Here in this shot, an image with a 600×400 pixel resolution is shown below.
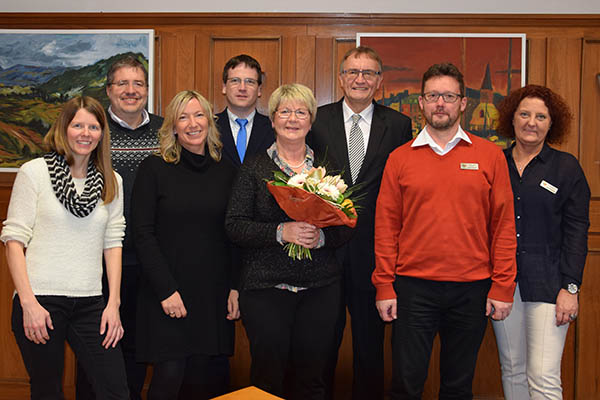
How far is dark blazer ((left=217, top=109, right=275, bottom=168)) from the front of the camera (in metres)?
3.02

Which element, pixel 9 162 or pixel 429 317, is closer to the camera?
pixel 429 317

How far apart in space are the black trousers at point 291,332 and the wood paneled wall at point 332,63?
1334 millimetres

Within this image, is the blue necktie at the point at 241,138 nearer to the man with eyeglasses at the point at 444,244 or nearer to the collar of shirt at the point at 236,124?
the collar of shirt at the point at 236,124

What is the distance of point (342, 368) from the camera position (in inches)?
146

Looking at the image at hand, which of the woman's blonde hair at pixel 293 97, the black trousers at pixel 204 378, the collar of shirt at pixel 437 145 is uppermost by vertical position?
the woman's blonde hair at pixel 293 97

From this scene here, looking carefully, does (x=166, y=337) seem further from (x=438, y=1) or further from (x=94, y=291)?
(x=438, y=1)

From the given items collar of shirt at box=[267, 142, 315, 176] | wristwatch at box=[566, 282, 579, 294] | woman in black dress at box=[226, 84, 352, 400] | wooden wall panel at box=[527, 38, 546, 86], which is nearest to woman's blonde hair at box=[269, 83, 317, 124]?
woman in black dress at box=[226, 84, 352, 400]

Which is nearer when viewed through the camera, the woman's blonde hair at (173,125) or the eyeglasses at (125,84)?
the woman's blonde hair at (173,125)

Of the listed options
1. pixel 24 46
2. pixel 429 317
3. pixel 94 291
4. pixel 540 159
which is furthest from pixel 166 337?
pixel 24 46

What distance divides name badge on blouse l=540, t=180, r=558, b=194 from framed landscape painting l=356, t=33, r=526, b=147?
114cm

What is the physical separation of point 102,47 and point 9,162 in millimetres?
1089

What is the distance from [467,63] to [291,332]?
7.68 ft

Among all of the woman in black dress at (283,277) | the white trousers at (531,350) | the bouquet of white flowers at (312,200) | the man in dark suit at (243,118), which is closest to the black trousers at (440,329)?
the white trousers at (531,350)

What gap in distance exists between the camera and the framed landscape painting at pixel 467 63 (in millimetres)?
3609
